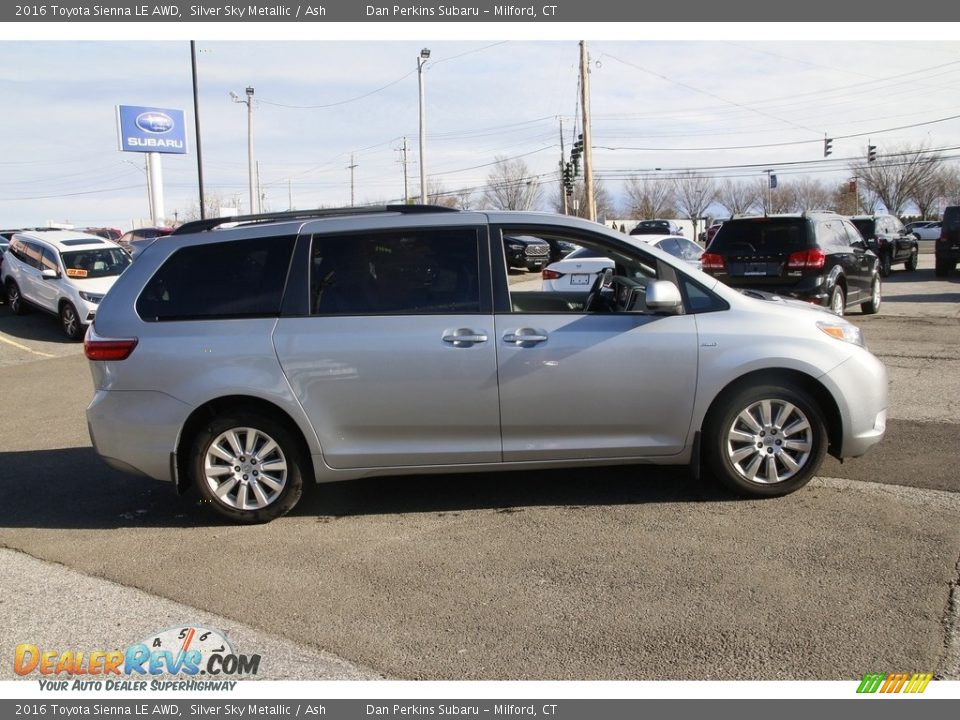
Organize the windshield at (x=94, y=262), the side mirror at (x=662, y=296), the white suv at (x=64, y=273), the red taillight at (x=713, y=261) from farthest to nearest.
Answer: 1. the windshield at (x=94, y=262)
2. the white suv at (x=64, y=273)
3. the red taillight at (x=713, y=261)
4. the side mirror at (x=662, y=296)

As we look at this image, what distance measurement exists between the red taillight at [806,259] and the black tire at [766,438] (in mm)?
7198

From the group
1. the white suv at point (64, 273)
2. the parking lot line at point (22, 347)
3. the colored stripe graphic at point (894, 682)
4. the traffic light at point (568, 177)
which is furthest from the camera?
the traffic light at point (568, 177)

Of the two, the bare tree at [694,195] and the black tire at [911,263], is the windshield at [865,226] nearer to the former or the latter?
the black tire at [911,263]

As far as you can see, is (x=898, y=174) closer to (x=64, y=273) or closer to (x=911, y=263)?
(x=911, y=263)

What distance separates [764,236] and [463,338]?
8.44 m

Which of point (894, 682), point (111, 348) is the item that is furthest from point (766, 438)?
point (111, 348)

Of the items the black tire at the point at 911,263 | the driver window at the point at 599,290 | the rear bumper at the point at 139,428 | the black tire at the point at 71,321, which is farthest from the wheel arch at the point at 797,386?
the black tire at the point at 911,263

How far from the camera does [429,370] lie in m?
5.16

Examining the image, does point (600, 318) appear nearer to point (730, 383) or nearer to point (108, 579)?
point (730, 383)

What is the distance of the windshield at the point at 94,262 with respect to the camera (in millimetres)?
16047

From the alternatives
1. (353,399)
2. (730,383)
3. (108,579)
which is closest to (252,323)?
(353,399)

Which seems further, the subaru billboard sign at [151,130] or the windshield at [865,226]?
the subaru billboard sign at [151,130]

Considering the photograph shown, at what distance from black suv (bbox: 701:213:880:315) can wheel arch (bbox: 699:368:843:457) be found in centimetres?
691
